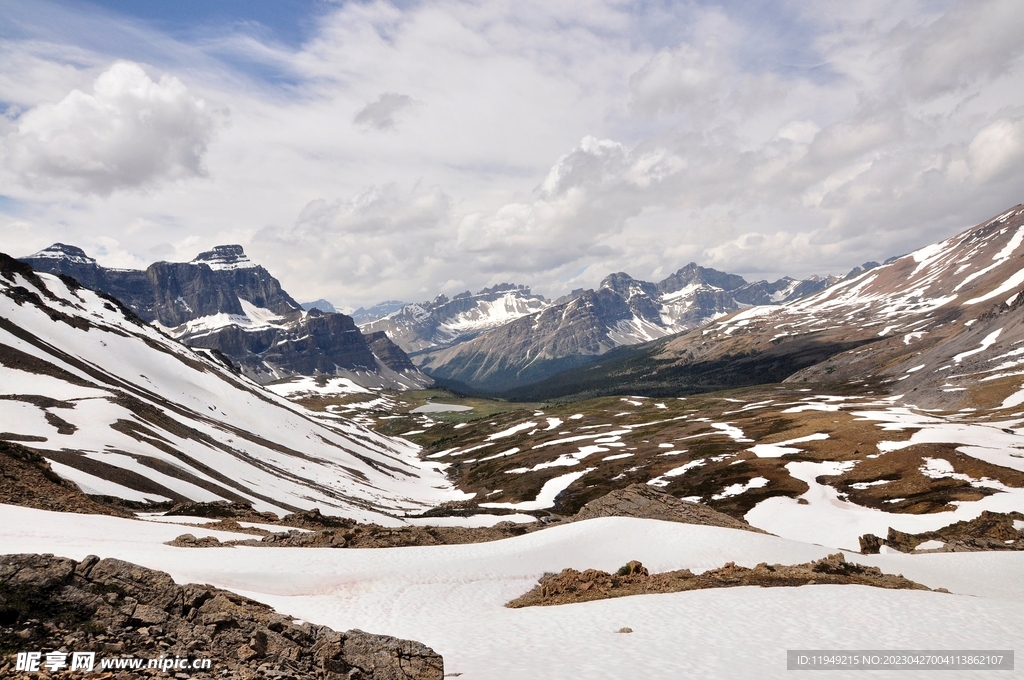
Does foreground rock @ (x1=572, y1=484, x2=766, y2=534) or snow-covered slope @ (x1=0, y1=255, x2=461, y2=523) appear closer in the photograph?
foreground rock @ (x1=572, y1=484, x2=766, y2=534)

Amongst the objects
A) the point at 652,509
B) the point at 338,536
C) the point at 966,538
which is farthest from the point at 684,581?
the point at 966,538

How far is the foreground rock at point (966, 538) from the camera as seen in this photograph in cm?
4797

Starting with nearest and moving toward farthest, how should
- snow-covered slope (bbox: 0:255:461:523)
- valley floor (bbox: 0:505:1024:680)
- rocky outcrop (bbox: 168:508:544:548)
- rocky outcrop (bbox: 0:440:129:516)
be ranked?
valley floor (bbox: 0:505:1024:680)
rocky outcrop (bbox: 168:508:544:548)
rocky outcrop (bbox: 0:440:129:516)
snow-covered slope (bbox: 0:255:461:523)

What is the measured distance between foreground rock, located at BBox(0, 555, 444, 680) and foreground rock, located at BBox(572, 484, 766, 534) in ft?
133

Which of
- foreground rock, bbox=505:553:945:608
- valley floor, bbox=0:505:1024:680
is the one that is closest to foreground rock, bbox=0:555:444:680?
valley floor, bbox=0:505:1024:680

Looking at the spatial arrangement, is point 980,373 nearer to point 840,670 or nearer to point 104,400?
point 840,670

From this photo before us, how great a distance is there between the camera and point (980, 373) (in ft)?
576

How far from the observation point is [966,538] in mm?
49969

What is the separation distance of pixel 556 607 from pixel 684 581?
25.3 ft

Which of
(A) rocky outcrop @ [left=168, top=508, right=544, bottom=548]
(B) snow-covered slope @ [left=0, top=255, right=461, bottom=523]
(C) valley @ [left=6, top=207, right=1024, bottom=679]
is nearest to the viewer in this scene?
(C) valley @ [left=6, top=207, right=1024, bottom=679]

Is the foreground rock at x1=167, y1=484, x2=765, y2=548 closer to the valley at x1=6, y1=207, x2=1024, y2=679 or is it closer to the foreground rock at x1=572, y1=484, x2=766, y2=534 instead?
the foreground rock at x1=572, y1=484, x2=766, y2=534

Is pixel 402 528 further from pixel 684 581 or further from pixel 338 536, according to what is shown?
pixel 684 581

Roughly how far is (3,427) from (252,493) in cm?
2561

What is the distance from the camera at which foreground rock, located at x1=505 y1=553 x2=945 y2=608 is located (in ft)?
93.6
